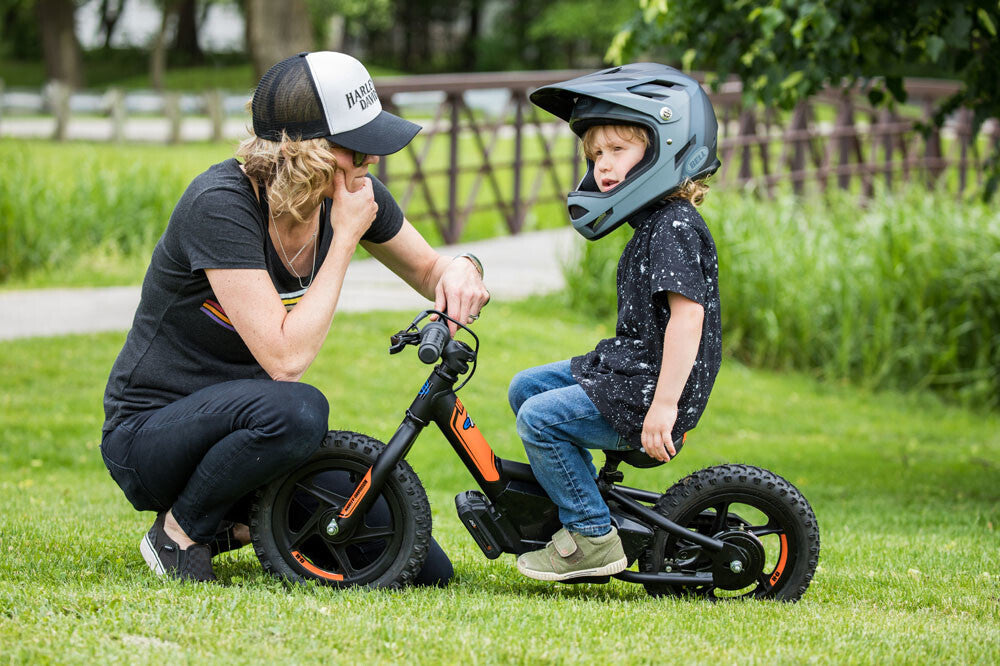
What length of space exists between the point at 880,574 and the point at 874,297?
609cm

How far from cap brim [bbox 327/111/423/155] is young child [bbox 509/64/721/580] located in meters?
0.49

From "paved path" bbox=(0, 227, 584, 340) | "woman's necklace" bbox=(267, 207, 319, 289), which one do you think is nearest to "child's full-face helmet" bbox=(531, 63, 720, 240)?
"woman's necklace" bbox=(267, 207, 319, 289)

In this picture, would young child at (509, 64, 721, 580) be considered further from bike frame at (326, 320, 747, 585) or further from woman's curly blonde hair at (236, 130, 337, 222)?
woman's curly blonde hair at (236, 130, 337, 222)

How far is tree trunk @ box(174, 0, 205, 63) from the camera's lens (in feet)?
163

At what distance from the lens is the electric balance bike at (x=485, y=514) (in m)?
3.73

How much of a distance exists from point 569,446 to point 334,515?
765 mm

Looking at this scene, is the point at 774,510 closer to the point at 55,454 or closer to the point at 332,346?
the point at 55,454

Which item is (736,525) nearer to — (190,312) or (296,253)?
(296,253)

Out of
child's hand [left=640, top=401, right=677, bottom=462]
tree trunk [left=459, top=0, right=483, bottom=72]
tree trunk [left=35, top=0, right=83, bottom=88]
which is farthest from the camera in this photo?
tree trunk [left=459, top=0, right=483, bottom=72]

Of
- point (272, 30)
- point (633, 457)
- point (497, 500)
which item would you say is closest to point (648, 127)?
point (633, 457)

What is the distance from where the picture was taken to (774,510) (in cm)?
379

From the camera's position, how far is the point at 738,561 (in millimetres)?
3795

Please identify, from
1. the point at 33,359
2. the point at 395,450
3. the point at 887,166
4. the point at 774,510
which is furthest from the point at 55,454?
the point at 887,166

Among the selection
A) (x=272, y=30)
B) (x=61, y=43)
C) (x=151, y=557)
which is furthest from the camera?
(x=61, y=43)
